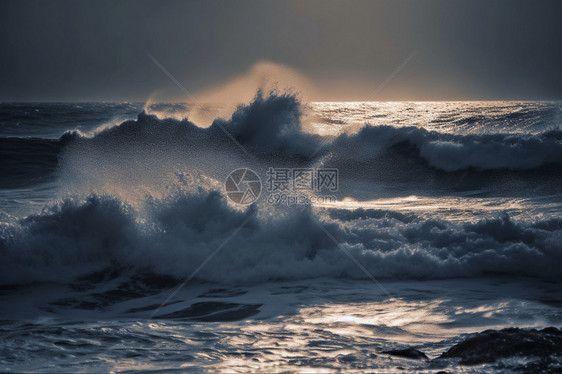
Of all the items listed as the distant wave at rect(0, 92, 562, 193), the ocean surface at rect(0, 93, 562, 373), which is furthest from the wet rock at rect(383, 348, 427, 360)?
the distant wave at rect(0, 92, 562, 193)

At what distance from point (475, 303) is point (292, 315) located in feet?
6.34

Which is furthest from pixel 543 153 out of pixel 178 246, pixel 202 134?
pixel 178 246

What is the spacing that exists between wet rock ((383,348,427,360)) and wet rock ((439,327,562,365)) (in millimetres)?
144

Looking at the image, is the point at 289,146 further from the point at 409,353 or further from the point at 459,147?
the point at 409,353

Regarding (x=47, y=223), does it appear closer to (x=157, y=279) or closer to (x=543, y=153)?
(x=157, y=279)

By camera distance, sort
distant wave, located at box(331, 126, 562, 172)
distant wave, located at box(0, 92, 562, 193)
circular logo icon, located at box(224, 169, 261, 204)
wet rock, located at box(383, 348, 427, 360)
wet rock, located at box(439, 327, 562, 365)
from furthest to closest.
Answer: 1. distant wave, located at box(331, 126, 562, 172)
2. distant wave, located at box(0, 92, 562, 193)
3. circular logo icon, located at box(224, 169, 261, 204)
4. wet rock, located at box(383, 348, 427, 360)
5. wet rock, located at box(439, 327, 562, 365)

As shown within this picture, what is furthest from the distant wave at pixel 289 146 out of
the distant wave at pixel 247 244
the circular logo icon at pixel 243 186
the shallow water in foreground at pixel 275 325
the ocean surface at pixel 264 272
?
the shallow water in foreground at pixel 275 325

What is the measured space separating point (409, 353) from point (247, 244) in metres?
3.68

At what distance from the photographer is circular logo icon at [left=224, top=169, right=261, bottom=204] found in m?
10.2

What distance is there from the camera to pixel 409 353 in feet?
11.3

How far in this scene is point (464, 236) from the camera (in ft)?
22.5

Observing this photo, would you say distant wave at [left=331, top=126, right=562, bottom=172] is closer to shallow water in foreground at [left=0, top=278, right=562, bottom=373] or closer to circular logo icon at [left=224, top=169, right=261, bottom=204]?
circular logo icon at [left=224, top=169, right=261, bottom=204]

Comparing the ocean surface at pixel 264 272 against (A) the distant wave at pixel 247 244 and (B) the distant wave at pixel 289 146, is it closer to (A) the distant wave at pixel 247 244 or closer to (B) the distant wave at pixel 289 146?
(A) the distant wave at pixel 247 244

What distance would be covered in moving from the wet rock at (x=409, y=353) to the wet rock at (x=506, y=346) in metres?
0.14
